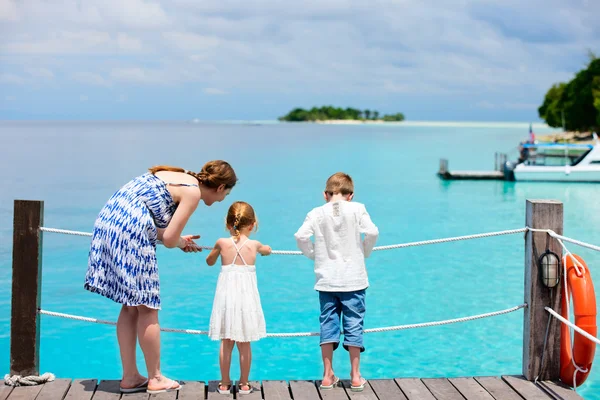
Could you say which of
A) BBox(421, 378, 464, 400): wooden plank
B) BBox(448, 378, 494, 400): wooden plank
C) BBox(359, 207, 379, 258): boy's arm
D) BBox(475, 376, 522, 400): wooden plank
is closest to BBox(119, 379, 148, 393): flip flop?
BBox(359, 207, 379, 258): boy's arm

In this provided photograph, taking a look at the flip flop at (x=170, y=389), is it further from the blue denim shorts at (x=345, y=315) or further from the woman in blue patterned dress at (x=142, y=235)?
the blue denim shorts at (x=345, y=315)

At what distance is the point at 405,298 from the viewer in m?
15.6

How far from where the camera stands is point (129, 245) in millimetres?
4086

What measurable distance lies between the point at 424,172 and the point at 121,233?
1799 inches

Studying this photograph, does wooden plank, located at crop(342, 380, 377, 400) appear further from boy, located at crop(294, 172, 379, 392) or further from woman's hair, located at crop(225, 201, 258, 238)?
woman's hair, located at crop(225, 201, 258, 238)

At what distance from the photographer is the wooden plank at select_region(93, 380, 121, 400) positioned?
4320 mm

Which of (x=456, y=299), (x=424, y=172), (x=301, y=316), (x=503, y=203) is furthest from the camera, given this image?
(x=424, y=172)

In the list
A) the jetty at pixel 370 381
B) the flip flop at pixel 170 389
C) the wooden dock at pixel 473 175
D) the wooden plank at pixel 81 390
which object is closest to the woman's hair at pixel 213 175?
the jetty at pixel 370 381

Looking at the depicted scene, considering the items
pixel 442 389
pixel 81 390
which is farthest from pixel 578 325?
pixel 81 390

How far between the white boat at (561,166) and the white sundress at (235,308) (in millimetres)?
34590

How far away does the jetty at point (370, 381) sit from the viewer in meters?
4.43

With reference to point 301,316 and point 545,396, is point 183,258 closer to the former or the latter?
point 301,316

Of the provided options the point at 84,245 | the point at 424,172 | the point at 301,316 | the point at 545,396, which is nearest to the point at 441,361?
the point at 301,316

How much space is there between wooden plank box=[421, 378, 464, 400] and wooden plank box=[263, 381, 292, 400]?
0.94 meters
